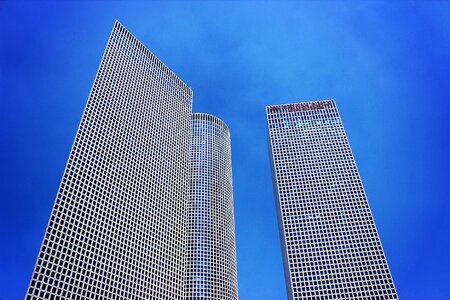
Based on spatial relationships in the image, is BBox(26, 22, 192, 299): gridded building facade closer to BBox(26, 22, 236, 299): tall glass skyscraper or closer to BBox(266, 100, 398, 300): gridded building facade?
BBox(26, 22, 236, 299): tall glass skyscraper

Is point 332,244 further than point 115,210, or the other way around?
point 332,244

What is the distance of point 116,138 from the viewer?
557ft

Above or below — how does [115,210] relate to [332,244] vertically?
above

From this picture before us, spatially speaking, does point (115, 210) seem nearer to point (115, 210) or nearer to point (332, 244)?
point (115, 210)

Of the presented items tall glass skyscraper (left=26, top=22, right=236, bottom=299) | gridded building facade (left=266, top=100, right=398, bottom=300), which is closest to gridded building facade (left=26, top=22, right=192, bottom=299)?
tall glass skyscraper (left=26, top=22, right=236, bottom=299)

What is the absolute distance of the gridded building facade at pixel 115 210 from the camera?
12588 cm

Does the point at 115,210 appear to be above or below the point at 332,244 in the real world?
above

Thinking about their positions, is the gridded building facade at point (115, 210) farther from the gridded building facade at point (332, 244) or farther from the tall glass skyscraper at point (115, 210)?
the gridded building facade at point (332, 244)

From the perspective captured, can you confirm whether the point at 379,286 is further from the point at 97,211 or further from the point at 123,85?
the point at 123,85

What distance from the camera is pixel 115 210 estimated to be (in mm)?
152000

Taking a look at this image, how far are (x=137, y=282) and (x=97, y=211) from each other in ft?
110

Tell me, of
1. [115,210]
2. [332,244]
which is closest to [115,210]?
[115,210]

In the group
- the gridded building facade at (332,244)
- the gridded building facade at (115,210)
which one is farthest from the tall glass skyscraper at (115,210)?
the gridded building facade at (332,244)

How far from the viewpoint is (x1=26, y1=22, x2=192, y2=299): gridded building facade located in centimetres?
12588
